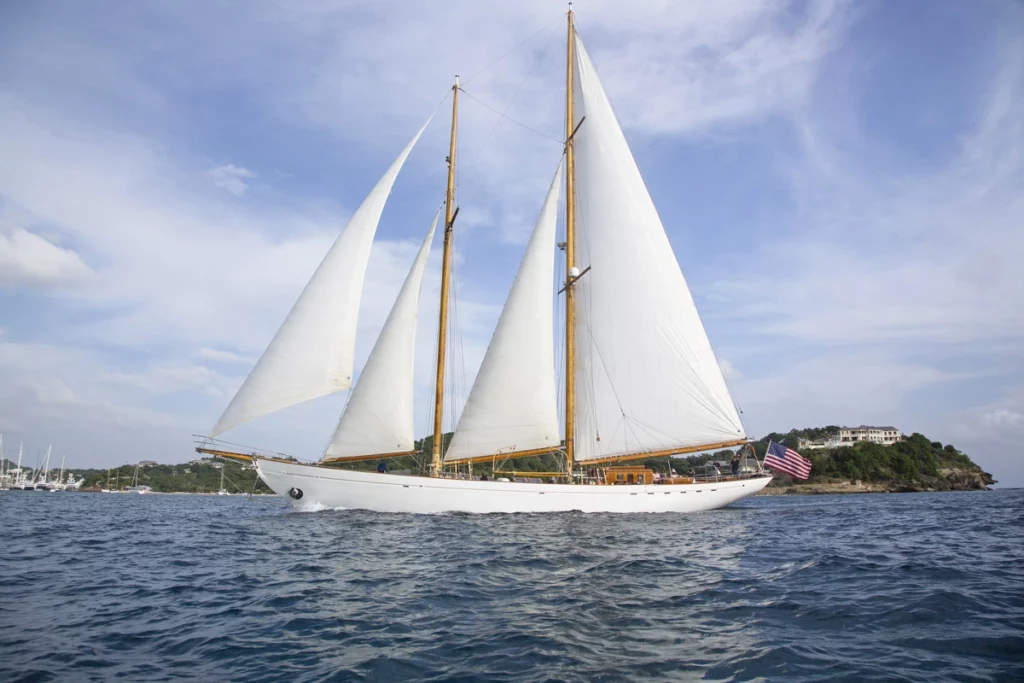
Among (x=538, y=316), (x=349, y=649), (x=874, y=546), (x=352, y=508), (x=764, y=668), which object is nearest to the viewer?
(x=764, y=668)

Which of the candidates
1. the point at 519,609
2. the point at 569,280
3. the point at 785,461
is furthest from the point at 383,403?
the point at 785,461

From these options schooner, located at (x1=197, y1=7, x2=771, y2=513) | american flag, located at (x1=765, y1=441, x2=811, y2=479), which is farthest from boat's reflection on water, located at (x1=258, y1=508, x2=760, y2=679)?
american flag, located at (x1=765, y1=441, x2=811, y2=479)

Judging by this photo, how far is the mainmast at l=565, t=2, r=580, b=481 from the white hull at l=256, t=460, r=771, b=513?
282cm

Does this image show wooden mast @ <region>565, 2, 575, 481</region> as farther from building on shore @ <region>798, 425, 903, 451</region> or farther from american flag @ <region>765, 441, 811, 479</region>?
building on shore @ <region>798, 425, 903, 451</region>

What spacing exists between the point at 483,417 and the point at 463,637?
2096cm

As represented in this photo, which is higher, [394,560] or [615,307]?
[615,307]

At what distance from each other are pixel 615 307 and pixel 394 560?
19629 mm

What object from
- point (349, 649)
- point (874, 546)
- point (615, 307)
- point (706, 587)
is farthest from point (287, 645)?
point (615, 307)

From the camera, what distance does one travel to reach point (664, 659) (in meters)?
6.76

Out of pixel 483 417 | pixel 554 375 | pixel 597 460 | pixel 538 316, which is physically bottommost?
pixel 597 460

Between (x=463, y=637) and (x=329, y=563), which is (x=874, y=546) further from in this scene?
(x=329, y=563)

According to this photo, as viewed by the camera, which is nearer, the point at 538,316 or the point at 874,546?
the point at 874,546

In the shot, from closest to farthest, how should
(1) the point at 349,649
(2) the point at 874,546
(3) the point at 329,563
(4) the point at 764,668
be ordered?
1. (4) the point at 764,668
2. (1) the point at 349,649
3. (3) the point at 329,563
4. (2) the point at 874,546

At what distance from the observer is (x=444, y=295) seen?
1329 inches
